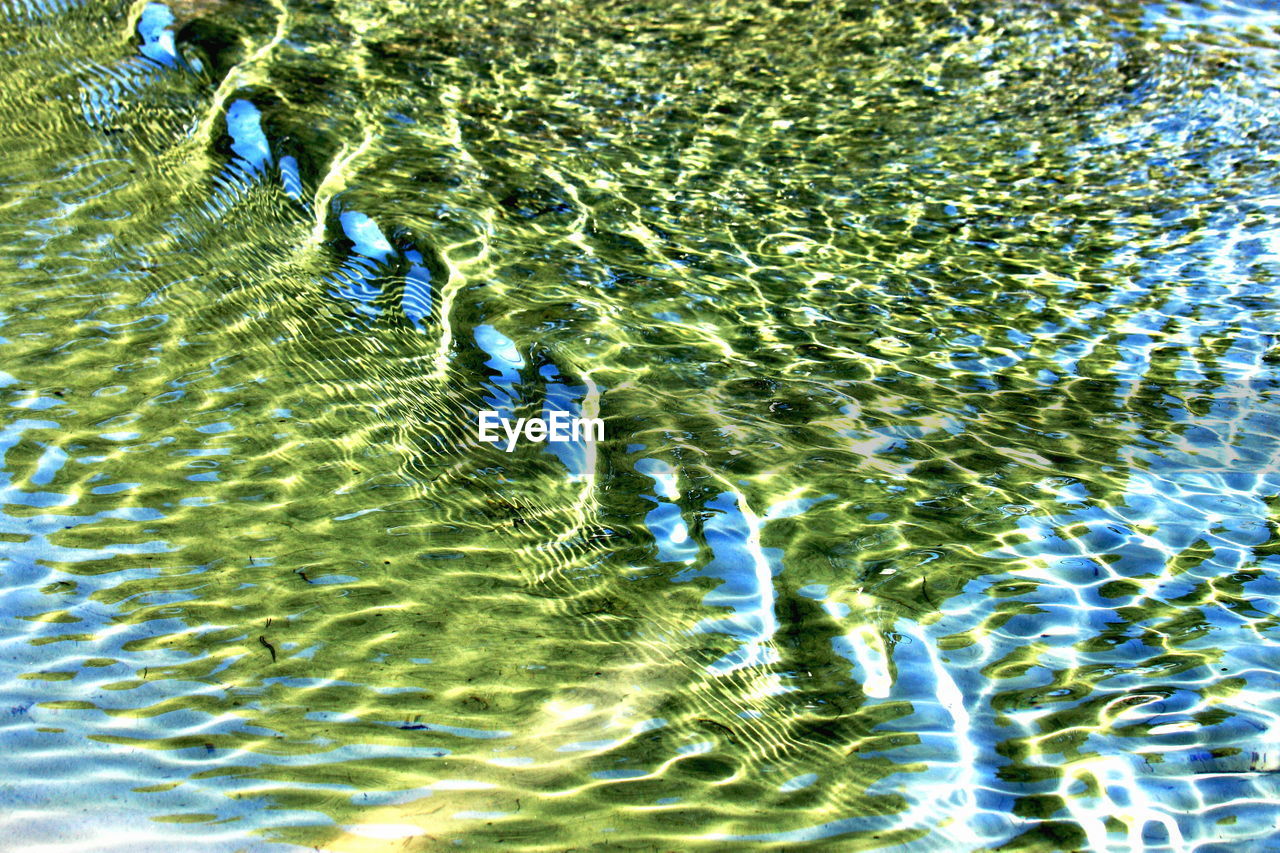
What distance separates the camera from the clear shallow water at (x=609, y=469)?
5.47ft

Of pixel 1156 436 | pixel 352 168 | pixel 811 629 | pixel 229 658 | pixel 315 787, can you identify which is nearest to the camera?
pixel 315 787

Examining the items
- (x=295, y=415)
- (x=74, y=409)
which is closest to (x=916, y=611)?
(x=295, y=415)

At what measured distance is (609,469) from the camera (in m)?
2.44

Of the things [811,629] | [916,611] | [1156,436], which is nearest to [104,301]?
[811,629]

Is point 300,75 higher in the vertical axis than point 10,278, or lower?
higher

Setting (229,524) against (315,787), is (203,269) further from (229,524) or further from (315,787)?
(315,787)

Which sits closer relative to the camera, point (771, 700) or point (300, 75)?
point (771, 700)

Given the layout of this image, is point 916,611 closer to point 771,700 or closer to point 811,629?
point 811,629

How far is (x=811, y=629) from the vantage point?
2037 mm

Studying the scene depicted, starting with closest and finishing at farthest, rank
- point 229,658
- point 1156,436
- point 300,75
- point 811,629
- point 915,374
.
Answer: point 229,658 < point 811,629 < point 1156,436 < point 915,374 < point 300,75

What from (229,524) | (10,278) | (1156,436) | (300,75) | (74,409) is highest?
(300,75)

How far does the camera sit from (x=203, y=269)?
298 cm

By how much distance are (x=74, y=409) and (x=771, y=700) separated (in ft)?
6.05

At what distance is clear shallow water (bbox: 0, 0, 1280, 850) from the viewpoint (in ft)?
5.47
